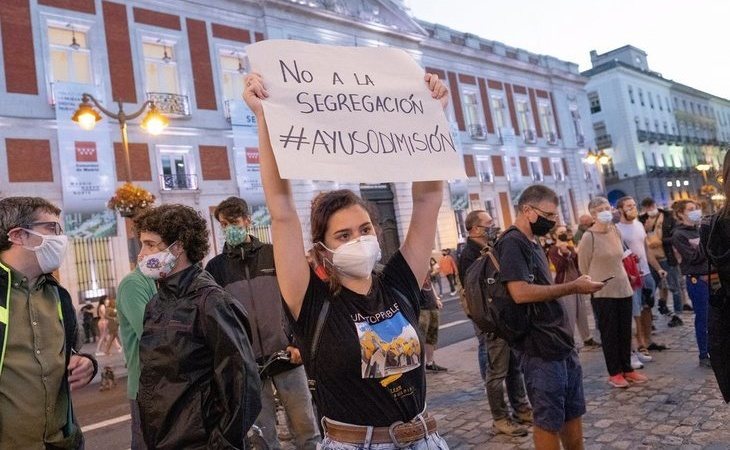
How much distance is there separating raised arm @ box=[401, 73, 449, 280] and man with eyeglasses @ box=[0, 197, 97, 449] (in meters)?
1.75

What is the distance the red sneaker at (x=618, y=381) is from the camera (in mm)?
5395

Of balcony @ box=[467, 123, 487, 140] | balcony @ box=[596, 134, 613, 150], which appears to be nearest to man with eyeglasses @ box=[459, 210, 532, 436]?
balcony @ box=[467, 123, 487, 140]

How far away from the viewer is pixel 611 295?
18.4 feet

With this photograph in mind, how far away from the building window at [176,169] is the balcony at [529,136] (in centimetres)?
2247

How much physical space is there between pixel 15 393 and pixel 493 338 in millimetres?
3591

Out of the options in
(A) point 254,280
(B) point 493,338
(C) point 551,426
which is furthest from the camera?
(B) point 493,338

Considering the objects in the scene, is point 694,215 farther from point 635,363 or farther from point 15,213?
point 15,213

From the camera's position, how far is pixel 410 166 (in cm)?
229

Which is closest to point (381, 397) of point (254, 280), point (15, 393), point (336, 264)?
point (336, 264)

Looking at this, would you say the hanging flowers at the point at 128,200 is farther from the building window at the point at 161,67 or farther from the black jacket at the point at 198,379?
the black jacket at the point at 198,379

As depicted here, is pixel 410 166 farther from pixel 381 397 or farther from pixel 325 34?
pixel 325 34

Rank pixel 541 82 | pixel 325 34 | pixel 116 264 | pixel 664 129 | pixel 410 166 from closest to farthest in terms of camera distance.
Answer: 1. pixel 410 166
2. pixel 116 264
3. pixel 325 34
4. pixel 541 82
5. pixel 664 129

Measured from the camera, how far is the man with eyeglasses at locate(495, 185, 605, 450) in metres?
3.08

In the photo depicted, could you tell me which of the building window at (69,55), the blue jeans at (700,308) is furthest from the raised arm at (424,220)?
the building window at (69,55)
